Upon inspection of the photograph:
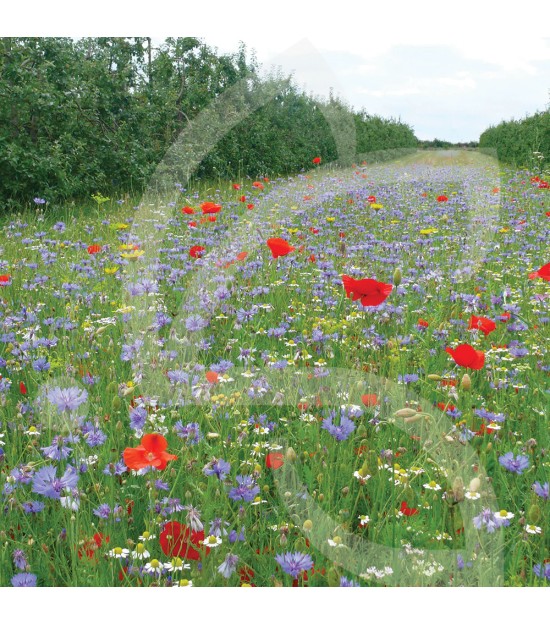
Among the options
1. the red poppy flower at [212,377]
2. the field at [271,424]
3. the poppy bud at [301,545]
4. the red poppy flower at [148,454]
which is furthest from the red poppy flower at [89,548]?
the red poppy flower at [212,377]

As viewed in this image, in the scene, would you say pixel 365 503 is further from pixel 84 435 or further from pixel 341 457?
pixel 84 435

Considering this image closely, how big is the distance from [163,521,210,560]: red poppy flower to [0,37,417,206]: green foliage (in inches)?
197

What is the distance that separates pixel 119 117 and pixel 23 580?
25.1 feet

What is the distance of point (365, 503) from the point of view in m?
1.80

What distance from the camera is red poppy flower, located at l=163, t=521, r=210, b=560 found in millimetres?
1471

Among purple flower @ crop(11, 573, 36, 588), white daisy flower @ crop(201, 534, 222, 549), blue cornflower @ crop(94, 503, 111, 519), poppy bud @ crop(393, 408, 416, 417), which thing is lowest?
purple flower @ crop(11, 573, 36, 588)

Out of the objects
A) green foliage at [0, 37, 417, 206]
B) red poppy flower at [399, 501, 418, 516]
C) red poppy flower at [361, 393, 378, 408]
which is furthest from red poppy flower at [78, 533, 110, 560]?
green foliage at [0, 37, 417, 206]

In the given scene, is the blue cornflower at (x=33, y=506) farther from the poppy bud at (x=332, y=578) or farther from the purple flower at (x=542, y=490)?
the purple flower at (x=542, y=490)

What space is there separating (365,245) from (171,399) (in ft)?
8.58

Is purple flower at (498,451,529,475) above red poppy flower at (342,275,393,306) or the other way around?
the other way around

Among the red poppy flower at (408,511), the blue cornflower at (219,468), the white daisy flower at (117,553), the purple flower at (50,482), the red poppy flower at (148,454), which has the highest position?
the red poppy flower at (148,454)

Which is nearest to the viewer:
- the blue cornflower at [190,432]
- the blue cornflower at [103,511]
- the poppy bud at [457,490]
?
the poppy bud at [457,490]

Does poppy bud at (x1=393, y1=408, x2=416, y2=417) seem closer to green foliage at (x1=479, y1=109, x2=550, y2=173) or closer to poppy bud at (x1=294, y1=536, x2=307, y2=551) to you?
poppy bud at (x1=294, y1=536, x2=307, y2=551)

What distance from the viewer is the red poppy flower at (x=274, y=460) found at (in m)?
1.79
